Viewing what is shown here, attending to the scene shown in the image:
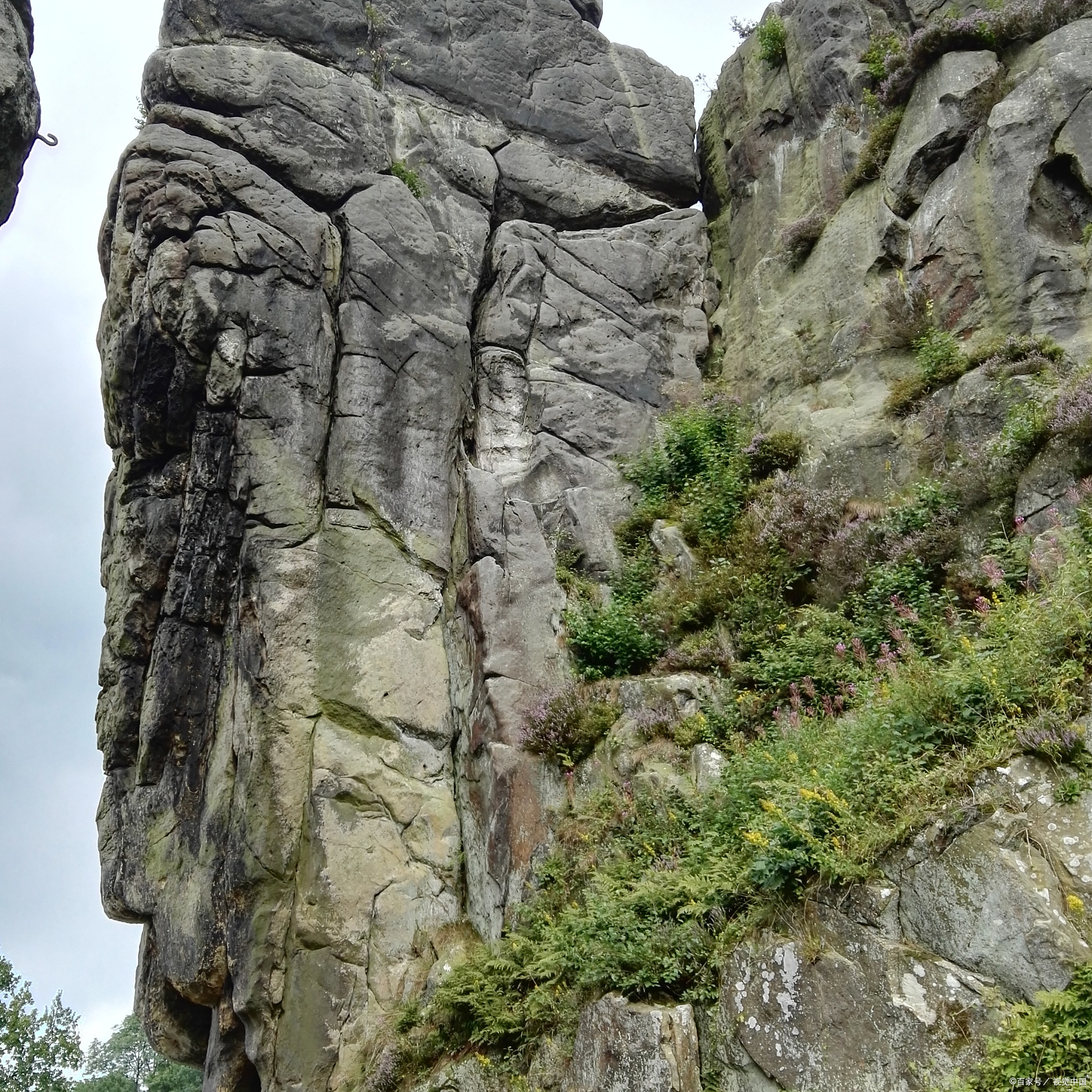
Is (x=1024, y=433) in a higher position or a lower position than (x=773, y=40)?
lower

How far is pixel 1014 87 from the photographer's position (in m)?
13.6

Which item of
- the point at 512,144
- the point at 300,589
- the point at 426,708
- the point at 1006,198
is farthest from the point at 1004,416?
the point at 512,144

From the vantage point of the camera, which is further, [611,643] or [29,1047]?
[29,1047]

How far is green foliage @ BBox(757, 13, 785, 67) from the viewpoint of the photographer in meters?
18.0

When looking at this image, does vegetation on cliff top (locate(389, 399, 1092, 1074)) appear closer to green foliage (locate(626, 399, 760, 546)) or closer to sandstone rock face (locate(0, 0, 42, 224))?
green foliage (locate(626, 399, 760, 546))

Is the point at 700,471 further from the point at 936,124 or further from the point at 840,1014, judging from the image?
the point at 840,1014

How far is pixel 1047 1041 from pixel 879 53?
15557 mm

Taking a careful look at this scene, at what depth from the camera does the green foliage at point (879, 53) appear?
1620 cm

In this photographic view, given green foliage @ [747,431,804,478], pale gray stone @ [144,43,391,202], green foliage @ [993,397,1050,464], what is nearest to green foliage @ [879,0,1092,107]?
green foliage @ [747,431,804,478]

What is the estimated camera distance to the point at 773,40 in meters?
18.1

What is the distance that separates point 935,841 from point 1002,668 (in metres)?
1.42

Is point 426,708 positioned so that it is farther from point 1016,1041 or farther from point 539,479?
point 1016,1041

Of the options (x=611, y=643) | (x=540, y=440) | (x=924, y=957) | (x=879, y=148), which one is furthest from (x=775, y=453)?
(x=924, y=957)

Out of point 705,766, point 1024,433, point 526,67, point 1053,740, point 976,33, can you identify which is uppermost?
point 526,67
